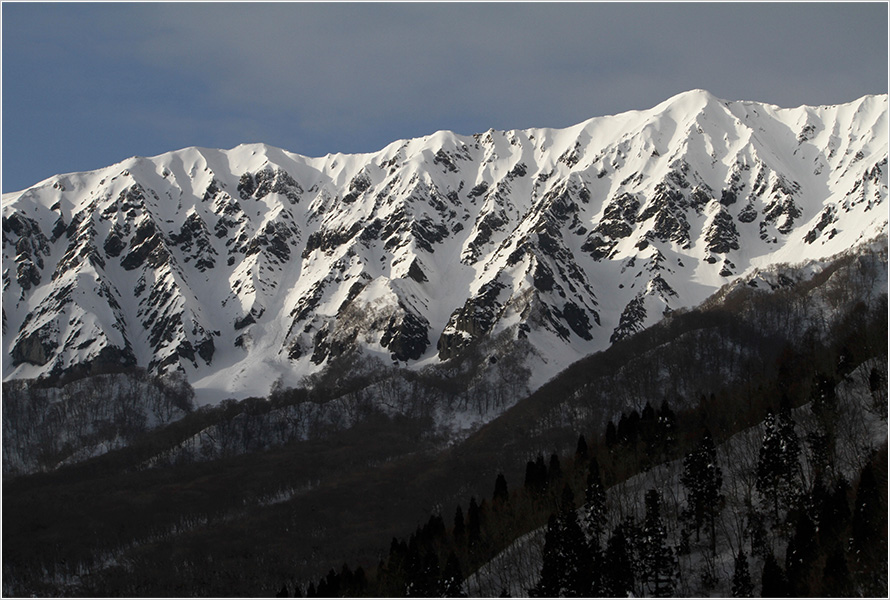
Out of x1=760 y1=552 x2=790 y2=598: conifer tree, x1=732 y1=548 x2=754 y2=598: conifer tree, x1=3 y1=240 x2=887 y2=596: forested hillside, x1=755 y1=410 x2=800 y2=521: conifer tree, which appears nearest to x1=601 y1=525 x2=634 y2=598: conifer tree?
x1=3 y1=240 x2=887 y2=596: forested hillside

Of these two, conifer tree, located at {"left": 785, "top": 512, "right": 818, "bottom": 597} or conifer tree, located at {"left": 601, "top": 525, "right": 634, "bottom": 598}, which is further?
conifer tree, located at {"left": 601, "top": 525, "right": 634, "bottom": 598}

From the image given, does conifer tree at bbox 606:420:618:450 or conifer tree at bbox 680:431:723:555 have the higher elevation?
conifer tree at bbox 606:420:618:450

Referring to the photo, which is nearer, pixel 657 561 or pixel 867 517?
pixel 867 517

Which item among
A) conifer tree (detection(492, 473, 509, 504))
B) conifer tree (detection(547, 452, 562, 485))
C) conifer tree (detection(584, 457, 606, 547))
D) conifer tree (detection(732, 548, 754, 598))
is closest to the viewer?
conifer tree (detection(732, 548, 754, 598))

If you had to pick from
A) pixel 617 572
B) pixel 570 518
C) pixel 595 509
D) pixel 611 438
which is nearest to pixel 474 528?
pixel 595 509

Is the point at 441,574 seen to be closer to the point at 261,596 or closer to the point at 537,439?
the point at 261,596

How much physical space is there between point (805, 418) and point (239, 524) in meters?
102

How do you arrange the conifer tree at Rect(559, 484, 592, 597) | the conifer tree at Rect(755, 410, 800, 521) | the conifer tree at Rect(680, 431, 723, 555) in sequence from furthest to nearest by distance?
1. the conifer tree at Rect(680, 431, 723, 555)
2. the conifer tree at Rect(755, 410, 800, 521)
3. the conifer tree at Rect(559, 484, 592, 597)

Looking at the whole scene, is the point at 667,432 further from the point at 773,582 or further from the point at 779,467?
the point at 773,582

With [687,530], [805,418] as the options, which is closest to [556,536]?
[687,530]

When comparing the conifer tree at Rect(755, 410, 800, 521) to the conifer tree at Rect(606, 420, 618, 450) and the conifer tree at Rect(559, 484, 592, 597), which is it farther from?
the conifer tree at Rect(606, 420, 618, 450)

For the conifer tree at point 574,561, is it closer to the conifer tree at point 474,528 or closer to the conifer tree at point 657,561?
the conifer tree at point 657,561

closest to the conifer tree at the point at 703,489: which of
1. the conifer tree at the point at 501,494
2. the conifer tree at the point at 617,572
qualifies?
the conifer tree at the point at 617,572

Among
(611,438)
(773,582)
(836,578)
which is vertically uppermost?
(611,438)
